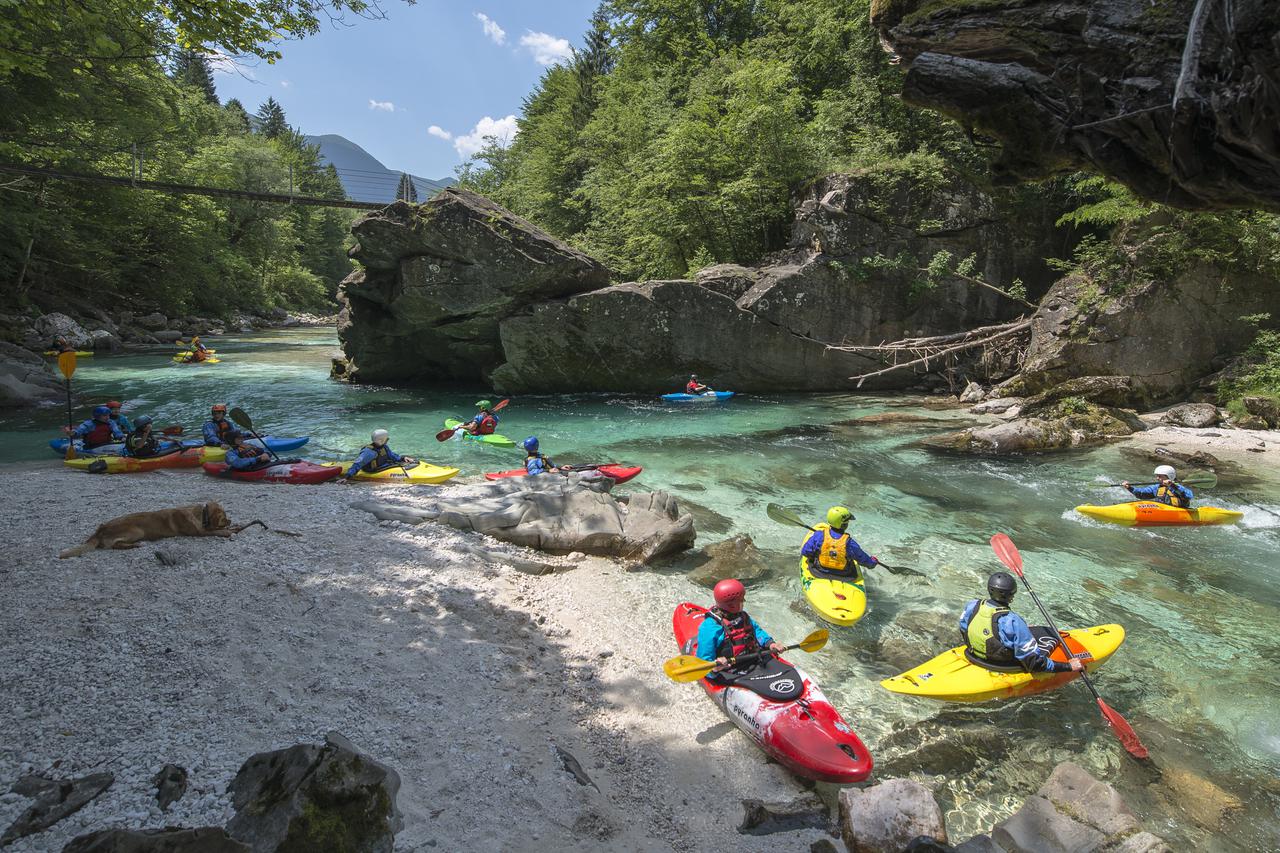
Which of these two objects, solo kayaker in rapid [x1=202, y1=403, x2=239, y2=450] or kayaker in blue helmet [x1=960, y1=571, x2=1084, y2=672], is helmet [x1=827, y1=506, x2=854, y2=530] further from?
solo kayaker in rapid [x1=202, y1=403, x2=239, y2=450]

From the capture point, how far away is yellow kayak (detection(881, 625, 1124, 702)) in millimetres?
4543

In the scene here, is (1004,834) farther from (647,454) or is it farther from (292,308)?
(292,308)

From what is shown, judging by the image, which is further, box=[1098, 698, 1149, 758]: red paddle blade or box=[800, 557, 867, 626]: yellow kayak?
box=[800, 557, 867, 626]: yellow kayak

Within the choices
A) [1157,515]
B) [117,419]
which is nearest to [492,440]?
[117,419]

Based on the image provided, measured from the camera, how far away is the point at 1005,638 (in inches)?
187

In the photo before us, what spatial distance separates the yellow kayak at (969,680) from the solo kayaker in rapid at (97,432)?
1228 centimetres

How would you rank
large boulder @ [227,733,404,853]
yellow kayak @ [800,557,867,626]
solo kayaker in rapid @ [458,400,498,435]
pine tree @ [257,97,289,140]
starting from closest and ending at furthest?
large boulder @ [227,733,404,853] < yellow kayak @ [800,557,867,626] < solo kayaker in rapid @ [458,400,498,435] < pine tree @ [257,97,289,140]

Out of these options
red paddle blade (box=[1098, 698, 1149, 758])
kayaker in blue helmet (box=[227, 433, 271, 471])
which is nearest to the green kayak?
kayaker in blue helmet (box=[227, 433, 271, 471])

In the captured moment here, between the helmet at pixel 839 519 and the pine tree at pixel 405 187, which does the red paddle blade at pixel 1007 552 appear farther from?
the pine tree at pixel 405 187

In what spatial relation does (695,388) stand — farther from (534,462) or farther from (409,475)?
(409,475)

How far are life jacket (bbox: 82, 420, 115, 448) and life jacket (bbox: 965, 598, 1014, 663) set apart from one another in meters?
12.8

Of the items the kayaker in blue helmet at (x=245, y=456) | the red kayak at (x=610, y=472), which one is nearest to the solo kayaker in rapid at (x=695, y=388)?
the red kayak at (x=610, y=472)

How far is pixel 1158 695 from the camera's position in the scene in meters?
4.84

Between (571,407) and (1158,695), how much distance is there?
47.7 ft
